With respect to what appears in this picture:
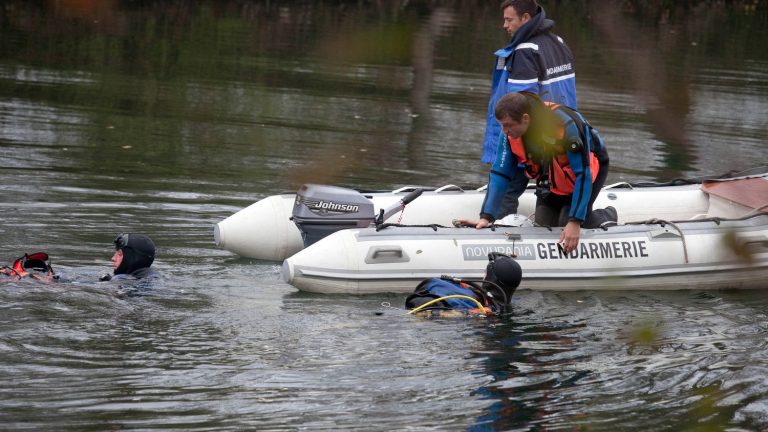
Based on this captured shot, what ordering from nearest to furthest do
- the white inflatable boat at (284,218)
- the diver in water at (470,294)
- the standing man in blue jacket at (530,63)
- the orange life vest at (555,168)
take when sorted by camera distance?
1. the diver in water at (470,294)
2. the orange life vest at (555,168)
3. the standing man in blue jacket at (530,63)
4. the white inflatable boat at (284,218)

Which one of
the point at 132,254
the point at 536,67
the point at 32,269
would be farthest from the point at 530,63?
the point at 32,269

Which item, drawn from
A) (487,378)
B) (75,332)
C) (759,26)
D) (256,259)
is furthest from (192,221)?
(759,26)

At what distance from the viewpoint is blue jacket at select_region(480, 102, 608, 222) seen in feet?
21.8

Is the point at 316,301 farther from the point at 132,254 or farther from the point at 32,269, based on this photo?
the point at 32,269

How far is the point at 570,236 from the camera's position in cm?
695

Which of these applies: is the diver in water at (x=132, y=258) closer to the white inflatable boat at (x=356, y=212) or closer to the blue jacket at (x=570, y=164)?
the white inflatable boat at (x=356, y=212)

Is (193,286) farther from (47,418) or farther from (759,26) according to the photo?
(759,26)

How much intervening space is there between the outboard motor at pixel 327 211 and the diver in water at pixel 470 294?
42.2 inches

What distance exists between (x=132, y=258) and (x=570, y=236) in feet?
9.25

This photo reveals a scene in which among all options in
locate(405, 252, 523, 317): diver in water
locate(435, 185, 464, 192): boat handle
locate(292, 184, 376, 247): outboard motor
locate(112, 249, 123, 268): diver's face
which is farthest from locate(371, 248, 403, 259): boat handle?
locate(112, 249, 123, 268): diver's face

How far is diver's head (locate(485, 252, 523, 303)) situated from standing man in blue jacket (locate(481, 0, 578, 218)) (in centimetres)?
109

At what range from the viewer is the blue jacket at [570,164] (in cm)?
665

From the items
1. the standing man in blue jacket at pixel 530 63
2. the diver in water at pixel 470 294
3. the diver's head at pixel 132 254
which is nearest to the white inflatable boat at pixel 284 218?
the standing man in blue jacket at pixel 530 63

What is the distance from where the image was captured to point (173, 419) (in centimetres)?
431
